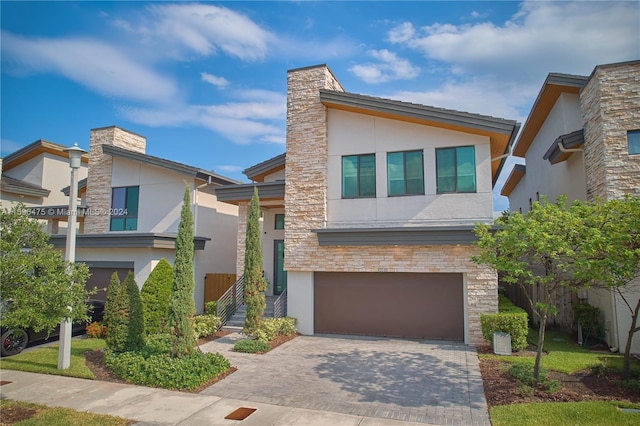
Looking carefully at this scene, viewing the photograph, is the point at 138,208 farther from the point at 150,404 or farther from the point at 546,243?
the point at 546,243

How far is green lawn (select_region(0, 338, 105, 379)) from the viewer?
30.6 ft

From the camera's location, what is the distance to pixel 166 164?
1720 centimetres

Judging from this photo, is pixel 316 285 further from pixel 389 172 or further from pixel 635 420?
pixel 635 420

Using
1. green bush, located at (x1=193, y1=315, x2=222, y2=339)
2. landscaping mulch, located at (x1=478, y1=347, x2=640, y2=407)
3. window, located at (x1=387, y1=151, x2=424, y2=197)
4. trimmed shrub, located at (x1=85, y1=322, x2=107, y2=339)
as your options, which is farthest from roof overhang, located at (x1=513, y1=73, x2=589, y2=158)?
trimmed shrub, located at (x1=85, y1=322, x2=107, y2=339)

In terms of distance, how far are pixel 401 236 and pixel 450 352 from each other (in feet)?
12.0

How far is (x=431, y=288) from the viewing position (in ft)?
42.4

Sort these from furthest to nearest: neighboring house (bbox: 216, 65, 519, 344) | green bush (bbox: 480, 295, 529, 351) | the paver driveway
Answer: neighboring house (bbox: 216, 65, 519, 344), green bush (bbox: 480, 295, 529, 351), the paver driveway

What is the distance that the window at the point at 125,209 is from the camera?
60.1ft

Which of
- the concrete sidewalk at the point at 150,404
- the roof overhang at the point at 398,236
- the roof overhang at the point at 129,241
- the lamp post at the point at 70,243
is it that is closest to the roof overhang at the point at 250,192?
the roof overhang at the point at 129,241

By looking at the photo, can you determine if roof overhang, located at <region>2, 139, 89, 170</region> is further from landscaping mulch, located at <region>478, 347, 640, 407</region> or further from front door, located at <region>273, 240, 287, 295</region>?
landscaping mulch, located at <region>478, 347, 640, 407</region>

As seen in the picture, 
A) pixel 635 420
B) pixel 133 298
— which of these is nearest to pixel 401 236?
pixel 635 420

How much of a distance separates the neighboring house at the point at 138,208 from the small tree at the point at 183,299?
6.76 meters

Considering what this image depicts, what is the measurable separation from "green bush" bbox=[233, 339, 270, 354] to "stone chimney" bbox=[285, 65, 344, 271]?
320 centimetres

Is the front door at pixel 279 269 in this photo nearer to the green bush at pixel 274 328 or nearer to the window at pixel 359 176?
the green bush at pixel 274 328
